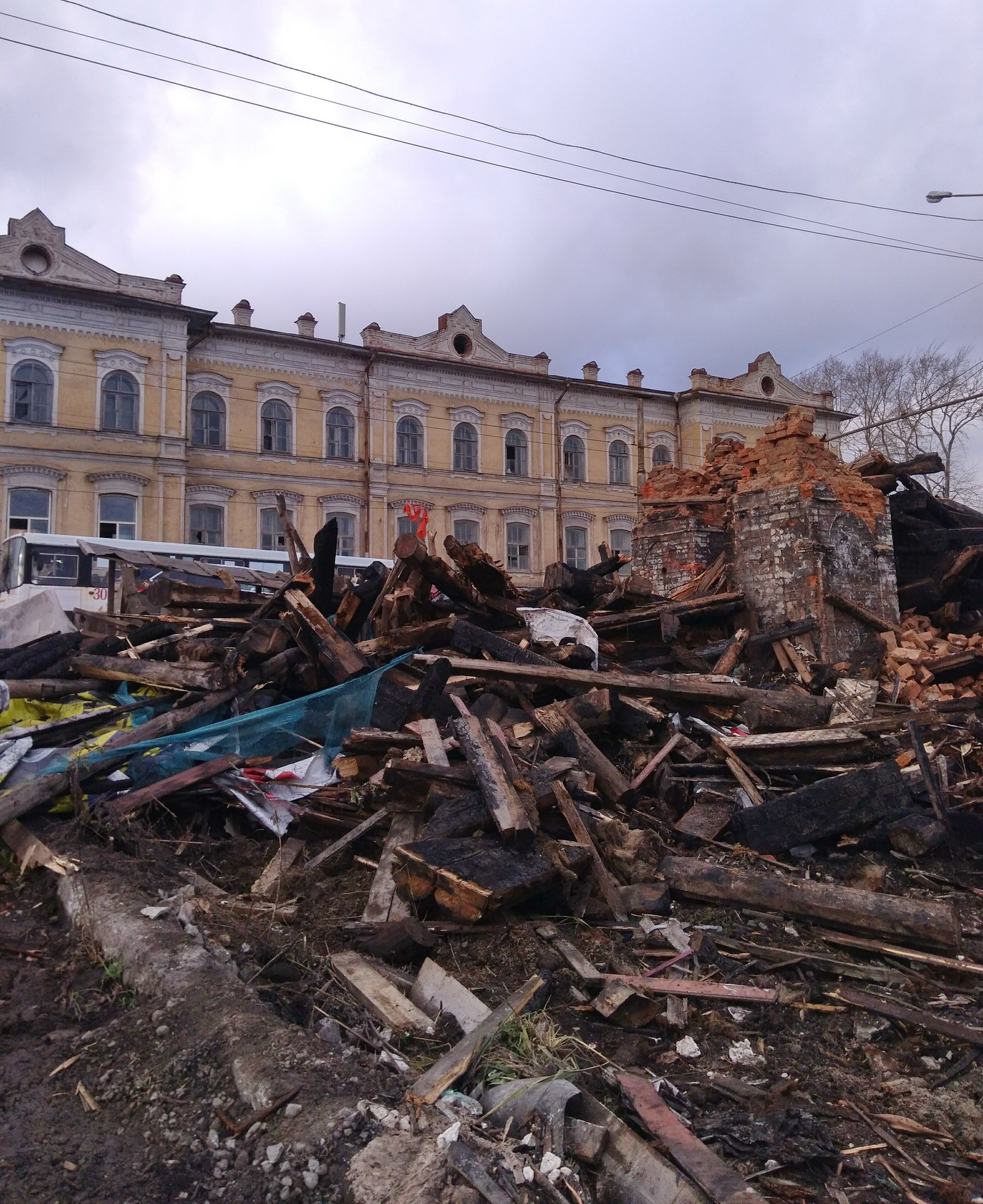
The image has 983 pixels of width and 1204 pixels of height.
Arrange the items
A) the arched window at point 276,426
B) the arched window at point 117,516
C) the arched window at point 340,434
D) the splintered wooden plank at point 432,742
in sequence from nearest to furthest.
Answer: the splintered wooden plank at point 432,742
the arched window at point 117,516
the arched window at point 276,426
the arched window at point 340,434

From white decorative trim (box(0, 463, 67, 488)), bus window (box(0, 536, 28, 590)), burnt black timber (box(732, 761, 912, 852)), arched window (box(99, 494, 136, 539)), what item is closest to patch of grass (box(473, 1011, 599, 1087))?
burnt black timber (box(732, 761, 912, 852))

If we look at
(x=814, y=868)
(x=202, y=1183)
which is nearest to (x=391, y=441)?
(x=814, y=868)

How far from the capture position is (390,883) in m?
4.46

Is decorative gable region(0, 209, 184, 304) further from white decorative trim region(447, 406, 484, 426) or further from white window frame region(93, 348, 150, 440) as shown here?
white decorative trim region(447, 406, 484, 426)

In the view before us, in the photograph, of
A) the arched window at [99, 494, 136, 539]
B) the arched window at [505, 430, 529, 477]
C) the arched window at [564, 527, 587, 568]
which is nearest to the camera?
the arched window at [99, 494, 136, 539]

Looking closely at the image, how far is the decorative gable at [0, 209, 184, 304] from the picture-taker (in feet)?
78.1

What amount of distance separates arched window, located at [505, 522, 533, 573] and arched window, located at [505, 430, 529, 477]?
1975 mm

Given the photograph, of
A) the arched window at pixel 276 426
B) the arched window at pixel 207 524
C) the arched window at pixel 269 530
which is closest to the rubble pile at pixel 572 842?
the arched window at pixel 207 524

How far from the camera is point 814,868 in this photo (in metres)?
5.21

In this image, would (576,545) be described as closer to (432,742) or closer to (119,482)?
(119,482)

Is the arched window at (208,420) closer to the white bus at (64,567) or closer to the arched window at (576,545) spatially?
the white bus at (64,567)

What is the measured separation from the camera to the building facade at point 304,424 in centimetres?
2439

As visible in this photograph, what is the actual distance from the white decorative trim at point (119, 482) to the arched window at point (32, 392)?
6.79ft

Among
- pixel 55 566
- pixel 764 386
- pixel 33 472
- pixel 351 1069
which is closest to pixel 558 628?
pixel 351 1069
